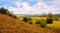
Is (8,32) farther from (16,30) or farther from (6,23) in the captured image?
(6,23)

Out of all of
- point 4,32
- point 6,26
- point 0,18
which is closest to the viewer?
point 4,32

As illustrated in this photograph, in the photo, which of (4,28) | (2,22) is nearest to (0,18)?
(2,22)

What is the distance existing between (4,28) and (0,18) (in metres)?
4.42

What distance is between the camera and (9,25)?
88.2ft

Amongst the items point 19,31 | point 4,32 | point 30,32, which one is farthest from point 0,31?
point 30,32

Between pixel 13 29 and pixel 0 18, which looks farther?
pixel 0 18

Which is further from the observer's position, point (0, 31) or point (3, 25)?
point (3, 25)

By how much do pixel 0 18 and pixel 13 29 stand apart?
4.82 metres

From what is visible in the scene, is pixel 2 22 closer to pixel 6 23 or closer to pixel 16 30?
pixel 6 23

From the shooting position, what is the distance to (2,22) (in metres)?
27.6

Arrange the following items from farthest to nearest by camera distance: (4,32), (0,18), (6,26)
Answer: (0,18) → (6,26) → (4,32)

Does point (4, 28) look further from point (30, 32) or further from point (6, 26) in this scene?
point (30, 32)

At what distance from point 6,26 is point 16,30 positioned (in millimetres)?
1627

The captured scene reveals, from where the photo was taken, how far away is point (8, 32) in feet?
79.4
